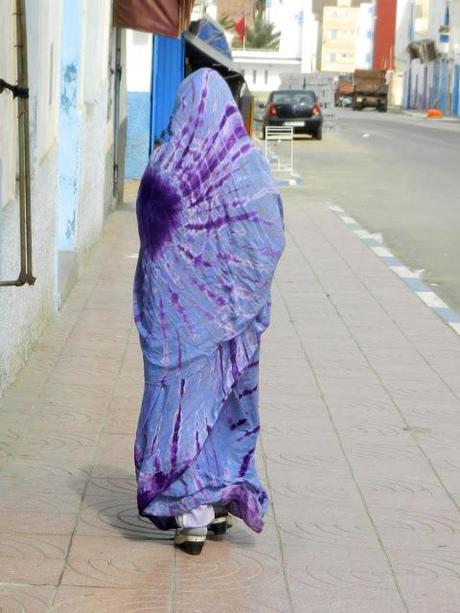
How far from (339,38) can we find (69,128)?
147m

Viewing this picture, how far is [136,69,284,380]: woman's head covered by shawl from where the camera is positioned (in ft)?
16.0

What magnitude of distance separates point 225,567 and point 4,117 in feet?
9.43

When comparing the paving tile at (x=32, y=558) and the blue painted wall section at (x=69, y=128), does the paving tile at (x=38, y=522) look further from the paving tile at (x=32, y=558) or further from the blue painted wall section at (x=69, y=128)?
the blue painted wall section at (x=69, y=128)

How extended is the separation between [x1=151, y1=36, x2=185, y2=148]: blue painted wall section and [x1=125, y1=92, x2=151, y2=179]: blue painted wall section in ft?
0.76

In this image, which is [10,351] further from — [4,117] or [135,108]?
[135,108]

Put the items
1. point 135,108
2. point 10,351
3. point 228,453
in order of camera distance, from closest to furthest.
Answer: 1. point 228,453
2. point 10,351
3. point 135,108

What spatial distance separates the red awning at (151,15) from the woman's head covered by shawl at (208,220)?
38.0 feet

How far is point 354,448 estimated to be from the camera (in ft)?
21.7

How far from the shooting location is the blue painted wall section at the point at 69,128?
434 inches

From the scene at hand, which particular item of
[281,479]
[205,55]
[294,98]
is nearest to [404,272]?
[281,479]

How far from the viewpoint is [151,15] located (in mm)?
16312

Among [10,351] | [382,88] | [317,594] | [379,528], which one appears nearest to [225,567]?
[317,594]

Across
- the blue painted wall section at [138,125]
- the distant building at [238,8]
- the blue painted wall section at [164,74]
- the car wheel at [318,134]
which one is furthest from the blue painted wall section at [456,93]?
the blue painted wall section at [138,125]

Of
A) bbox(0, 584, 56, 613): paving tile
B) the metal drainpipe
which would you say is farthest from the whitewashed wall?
bbox(0, 584, 56, 613): paving tile
